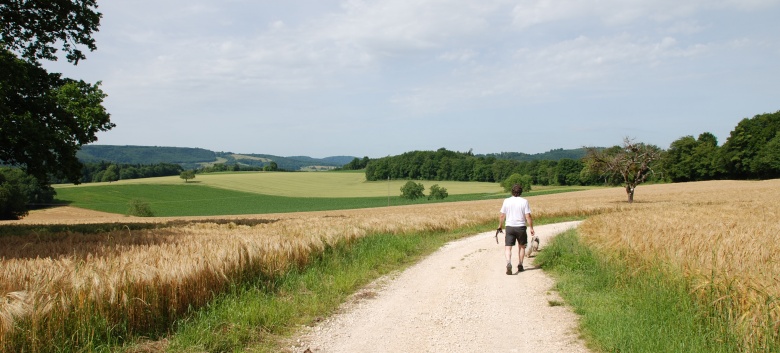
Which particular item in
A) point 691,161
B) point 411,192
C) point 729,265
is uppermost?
point 691,161

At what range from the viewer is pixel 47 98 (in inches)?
731

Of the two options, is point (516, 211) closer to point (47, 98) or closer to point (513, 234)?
point (513, 234)

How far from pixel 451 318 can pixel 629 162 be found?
41852 millimetres

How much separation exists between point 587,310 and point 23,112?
21344 millimetres

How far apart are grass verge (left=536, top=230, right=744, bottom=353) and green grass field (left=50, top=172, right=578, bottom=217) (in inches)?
2645

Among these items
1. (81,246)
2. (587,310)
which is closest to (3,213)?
(81,246)

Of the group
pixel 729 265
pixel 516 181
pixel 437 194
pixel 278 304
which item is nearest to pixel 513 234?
pixel 729 265

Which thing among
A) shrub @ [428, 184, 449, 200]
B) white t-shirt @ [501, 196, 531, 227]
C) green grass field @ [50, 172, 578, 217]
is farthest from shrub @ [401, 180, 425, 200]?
white t-shirt @ [501, 196, 531, 227]

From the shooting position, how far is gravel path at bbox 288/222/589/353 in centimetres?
612

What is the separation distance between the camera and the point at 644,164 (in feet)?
139

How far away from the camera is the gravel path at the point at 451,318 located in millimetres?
6121

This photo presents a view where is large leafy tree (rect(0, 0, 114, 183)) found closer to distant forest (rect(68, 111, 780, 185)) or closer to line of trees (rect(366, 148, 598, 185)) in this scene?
distant forest (rect(68, 111, 780, 185))

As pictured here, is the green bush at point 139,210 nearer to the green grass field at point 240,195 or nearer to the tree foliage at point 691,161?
the green grass field at point 240,195

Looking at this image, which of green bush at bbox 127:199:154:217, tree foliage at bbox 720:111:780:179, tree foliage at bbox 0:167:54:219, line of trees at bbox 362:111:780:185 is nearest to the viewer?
tree foliage at bbox 0:167:54:219
